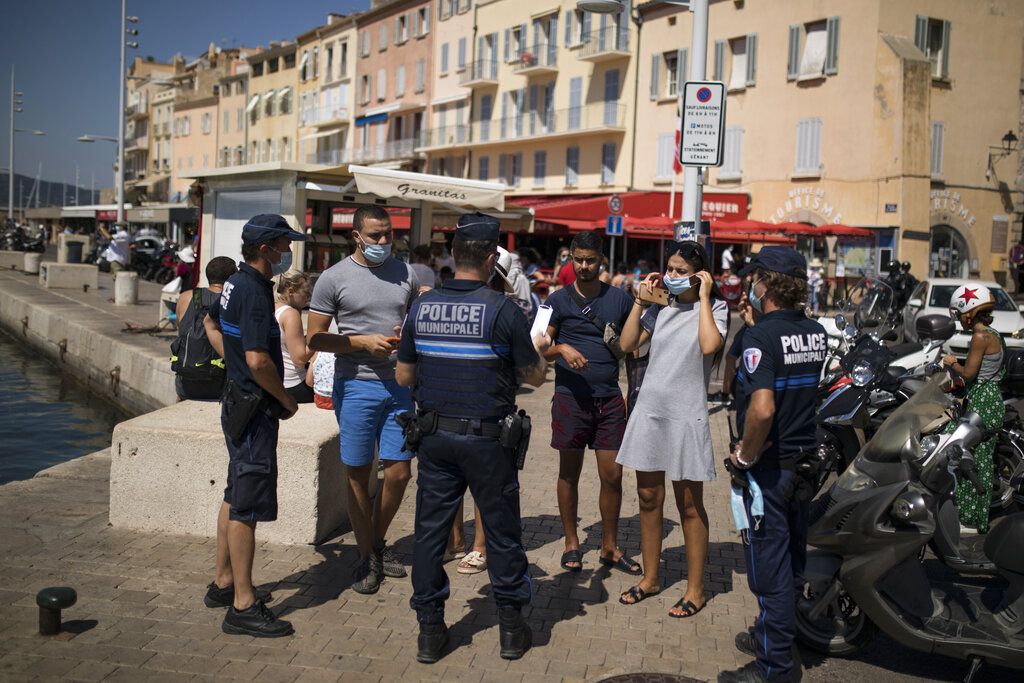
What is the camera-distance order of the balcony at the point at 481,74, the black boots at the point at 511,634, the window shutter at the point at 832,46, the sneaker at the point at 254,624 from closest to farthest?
1. the black boots at the point at 511,634
2. the sneaker at the point at 254,624
3. the window shutter at the point at 832,46
4. the balcony at the point at 481,74

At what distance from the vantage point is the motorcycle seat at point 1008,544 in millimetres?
4457

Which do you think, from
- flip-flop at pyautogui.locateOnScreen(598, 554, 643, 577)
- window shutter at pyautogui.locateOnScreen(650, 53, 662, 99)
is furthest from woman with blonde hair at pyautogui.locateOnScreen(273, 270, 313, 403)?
window shutter at pyautogui.locateOnScreen(650, 53, 662, 99)

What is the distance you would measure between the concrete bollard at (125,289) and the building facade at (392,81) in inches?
1203

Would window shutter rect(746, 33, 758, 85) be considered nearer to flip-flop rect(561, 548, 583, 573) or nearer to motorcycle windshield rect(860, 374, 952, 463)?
motorcycle windshield rect(860, 374, 952, 463)

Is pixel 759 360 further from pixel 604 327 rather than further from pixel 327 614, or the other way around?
pixel 327 614

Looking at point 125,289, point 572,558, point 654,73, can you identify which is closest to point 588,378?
point 572,558

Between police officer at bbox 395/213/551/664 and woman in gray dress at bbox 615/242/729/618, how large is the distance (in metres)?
0.88

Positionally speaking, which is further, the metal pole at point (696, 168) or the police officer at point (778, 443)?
the metal pole at point (696, 168)

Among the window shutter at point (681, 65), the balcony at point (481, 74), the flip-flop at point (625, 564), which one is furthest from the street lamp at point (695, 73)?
the balcony at point (481, 74)

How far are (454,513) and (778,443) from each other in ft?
4.94

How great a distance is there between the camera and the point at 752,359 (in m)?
4.21

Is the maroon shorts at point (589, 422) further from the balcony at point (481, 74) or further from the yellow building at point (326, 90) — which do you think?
the yellow building at point (326, 90)

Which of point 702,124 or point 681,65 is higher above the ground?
point 681,65

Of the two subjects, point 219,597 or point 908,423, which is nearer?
point 219,597
